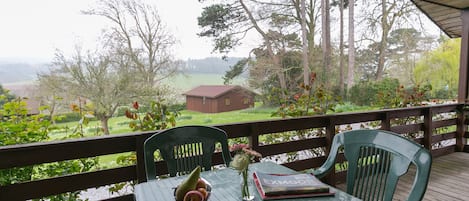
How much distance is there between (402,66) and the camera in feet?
20.6

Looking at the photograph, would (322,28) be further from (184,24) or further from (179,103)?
(179,103)

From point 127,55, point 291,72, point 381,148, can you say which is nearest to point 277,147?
point 381,148

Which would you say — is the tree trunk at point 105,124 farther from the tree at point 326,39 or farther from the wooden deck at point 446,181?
the tree at point 326,39

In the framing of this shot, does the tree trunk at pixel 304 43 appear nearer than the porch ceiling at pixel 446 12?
No

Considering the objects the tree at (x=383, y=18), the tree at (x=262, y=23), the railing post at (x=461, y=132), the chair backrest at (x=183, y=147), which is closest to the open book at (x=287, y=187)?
the chair backrest at (x=183, y=147)

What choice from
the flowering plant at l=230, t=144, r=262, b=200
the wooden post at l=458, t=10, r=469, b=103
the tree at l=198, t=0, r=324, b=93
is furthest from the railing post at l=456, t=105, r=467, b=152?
the flowering plant at l=230, t=144, r=262, b=200

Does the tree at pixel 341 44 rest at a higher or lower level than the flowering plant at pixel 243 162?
higher

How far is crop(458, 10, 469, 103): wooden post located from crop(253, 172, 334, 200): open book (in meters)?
4.04

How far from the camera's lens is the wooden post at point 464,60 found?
12.7ft

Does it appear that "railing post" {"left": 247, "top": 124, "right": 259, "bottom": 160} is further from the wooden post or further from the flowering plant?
the wooden post

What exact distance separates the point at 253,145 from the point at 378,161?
3.76 feet

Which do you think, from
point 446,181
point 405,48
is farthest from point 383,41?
point 446,181

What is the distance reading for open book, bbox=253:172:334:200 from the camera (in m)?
1.11

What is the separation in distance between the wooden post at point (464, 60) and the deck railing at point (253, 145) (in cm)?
20
